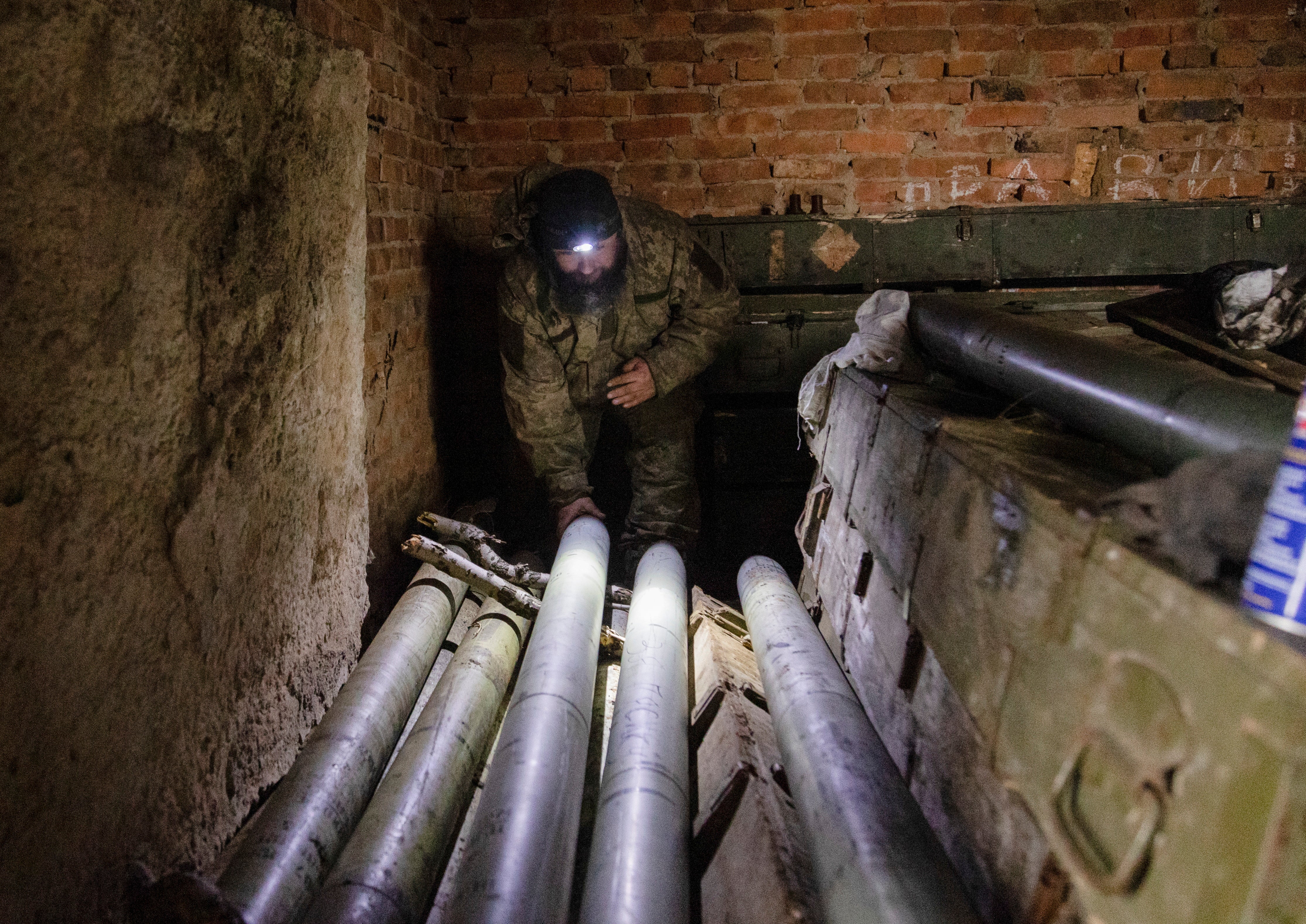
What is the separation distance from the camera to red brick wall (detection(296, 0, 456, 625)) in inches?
87.5

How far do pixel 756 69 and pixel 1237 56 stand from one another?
1.89m

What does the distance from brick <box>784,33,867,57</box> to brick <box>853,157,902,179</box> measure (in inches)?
15.7

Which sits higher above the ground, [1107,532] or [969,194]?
[969,194]

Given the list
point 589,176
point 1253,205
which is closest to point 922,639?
point 589,176

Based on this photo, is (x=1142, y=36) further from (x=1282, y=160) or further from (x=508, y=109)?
(x=508, y=109)

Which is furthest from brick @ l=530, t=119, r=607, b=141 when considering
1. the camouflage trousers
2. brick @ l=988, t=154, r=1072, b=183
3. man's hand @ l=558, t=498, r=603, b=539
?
brick @ l=988, t=154, r=1072, b=183

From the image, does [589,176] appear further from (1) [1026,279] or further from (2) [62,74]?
(1) [1026,279]

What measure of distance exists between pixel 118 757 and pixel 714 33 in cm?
298

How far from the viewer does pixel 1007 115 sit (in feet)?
9.51

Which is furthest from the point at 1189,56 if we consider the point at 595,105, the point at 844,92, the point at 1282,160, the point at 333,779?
the point at 333,779

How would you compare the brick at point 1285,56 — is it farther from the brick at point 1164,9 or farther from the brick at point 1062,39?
the brick at point 1062,39

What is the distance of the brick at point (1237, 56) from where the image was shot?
2814mm

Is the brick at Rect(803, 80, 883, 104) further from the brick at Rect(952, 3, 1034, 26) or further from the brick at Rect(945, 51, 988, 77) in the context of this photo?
the brick at Rect(952, 3, 1034, 26)

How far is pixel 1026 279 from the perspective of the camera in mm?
2971
